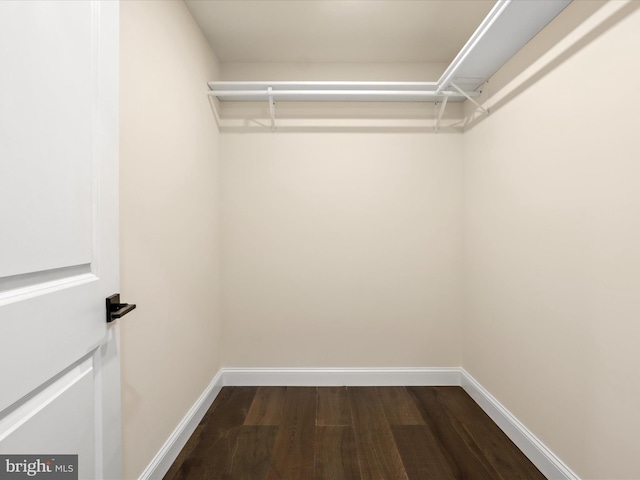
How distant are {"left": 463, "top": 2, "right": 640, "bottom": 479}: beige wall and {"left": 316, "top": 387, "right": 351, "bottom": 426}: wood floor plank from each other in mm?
1031

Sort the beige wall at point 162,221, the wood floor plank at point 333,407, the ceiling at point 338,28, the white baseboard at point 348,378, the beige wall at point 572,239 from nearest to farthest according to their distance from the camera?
the beige wall at point 572,239, the beige wall at point 162,221, the ceiling at point 338,28, the wood floor plank at point 333,407, the white baseboard at point 348,378

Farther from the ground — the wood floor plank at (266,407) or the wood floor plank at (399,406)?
the wood floor plank at (266,407)

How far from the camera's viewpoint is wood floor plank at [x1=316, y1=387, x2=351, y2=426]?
6.85 ft

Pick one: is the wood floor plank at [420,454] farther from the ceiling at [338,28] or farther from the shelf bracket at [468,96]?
the ceiling at [338,28]

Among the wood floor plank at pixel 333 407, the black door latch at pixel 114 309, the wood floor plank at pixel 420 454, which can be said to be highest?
the black door latch at pixel 114 309

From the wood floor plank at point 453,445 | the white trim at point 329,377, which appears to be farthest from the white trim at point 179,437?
the wood floor plank at point 453,445

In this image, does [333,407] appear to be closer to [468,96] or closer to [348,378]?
[348,378]

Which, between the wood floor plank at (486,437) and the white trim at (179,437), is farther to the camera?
the wood floor plank at (486,437)

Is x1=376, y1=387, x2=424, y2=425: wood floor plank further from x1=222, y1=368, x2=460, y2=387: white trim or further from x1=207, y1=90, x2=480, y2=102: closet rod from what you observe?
x1=207, y1=90, x2=480, y2=102: closet rod

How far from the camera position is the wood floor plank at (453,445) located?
165 centimetres

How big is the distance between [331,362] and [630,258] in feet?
6.63

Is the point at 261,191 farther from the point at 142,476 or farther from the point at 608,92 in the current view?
the point at 608,92

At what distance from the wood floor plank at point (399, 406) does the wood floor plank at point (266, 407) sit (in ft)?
2.49

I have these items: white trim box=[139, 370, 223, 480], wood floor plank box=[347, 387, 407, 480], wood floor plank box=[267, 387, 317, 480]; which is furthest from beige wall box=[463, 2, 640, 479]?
white trim box=[139, 370, 223, 480]
